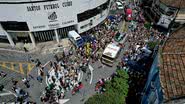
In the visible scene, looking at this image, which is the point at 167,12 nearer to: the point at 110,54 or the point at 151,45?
the point at 151,45

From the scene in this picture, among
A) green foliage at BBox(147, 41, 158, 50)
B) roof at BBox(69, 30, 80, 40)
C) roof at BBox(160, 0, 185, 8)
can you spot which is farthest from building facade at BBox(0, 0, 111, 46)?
green foliage at BBox(147, 41, 158, 50)

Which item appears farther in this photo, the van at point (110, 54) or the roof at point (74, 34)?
the roof at point (74, 34)

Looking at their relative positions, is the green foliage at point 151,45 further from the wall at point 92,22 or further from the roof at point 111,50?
the wall at point 92,22

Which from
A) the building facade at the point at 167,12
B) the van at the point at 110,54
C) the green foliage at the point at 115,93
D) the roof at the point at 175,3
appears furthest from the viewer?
the roof at the point at 175,3

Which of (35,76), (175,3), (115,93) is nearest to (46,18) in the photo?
(35,76)

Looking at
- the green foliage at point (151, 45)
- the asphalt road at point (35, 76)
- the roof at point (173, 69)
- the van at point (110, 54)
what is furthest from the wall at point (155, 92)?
the green foliage at point (151, 45)

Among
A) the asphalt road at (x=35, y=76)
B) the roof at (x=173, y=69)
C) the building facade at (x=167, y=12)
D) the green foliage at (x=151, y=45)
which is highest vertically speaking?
the roof at (x=173, y=69)
